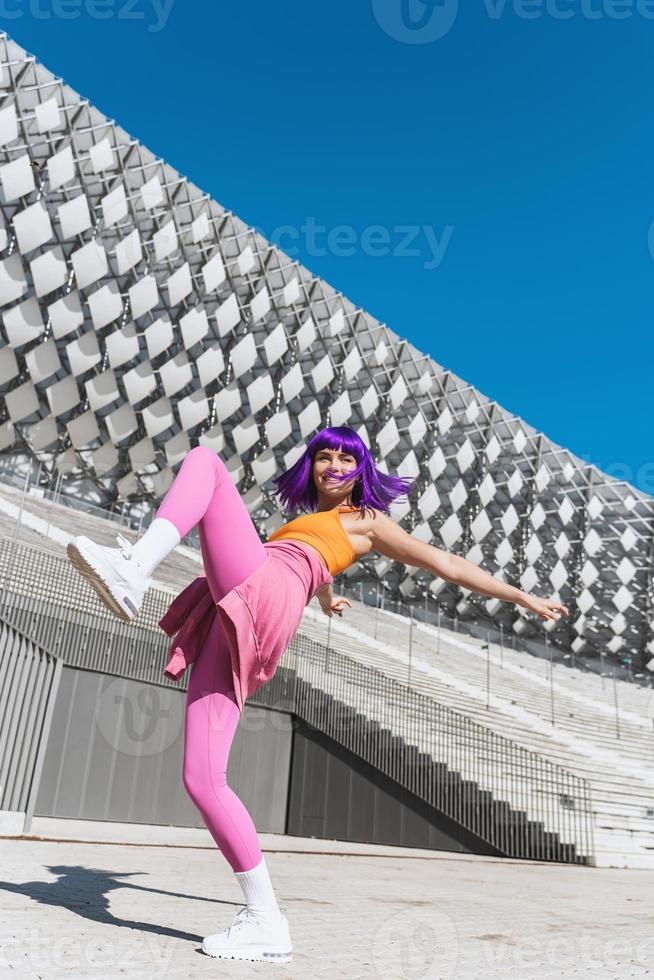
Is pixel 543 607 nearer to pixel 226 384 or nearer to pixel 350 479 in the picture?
pixel 350 479

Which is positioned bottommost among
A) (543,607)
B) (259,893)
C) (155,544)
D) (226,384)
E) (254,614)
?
(259,893)

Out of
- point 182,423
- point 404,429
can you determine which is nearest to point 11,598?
point 182,423

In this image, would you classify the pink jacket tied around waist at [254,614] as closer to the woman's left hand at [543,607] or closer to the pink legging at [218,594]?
the pink legging at [218,594]

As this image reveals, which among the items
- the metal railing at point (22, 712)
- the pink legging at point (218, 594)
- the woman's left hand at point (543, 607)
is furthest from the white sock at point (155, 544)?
the metal railing at point (22, 712)

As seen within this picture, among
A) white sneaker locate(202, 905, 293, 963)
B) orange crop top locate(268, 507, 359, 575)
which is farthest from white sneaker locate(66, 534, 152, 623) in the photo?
white sneaker locate(202, 905, 293, 963)

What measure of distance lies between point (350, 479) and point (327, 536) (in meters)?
0.38

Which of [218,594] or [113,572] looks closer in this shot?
[113,572]

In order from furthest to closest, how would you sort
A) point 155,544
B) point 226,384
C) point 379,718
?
point 226,384, point 379,718, point 155,544

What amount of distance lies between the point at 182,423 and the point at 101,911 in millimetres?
39062

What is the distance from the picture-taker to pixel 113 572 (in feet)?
7.43

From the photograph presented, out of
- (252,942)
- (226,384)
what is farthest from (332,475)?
(226,384)

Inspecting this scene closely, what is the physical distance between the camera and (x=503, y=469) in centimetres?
5266

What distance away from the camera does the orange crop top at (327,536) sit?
304cm

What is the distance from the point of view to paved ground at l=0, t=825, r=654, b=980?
2.26m
